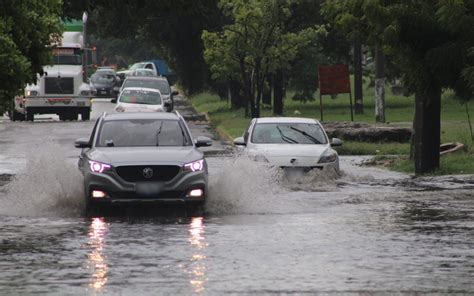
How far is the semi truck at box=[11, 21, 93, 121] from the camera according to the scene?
2108 inches

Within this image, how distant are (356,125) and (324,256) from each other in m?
25.0

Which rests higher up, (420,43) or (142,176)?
(420,43)

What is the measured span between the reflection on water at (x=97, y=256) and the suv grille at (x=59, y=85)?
35285 mm

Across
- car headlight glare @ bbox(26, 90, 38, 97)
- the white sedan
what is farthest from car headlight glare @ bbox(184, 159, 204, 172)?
car headlight glare @ bbox(26, 90, 38, 97)

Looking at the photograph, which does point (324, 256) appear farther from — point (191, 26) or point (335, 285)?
point (191, 26)

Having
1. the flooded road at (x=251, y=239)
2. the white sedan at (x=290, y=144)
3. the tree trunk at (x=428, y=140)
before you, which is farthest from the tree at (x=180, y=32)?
the flooded road at (x=251, y=239)

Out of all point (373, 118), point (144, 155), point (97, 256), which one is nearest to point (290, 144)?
point (144, 155)

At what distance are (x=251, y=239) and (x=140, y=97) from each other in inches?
1351

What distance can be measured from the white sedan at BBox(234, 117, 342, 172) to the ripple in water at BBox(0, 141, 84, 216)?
4809 mm

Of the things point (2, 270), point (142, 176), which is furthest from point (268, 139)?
point (2, 270)

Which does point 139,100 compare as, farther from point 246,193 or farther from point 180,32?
point 246,193

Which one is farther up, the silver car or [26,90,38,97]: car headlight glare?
[26,90,38,97]: car headlight glare

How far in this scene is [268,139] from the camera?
26797 millimetres

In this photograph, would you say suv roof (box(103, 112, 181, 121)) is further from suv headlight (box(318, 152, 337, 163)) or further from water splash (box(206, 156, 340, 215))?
suv headlight (box(318, 152, 337, 163))
